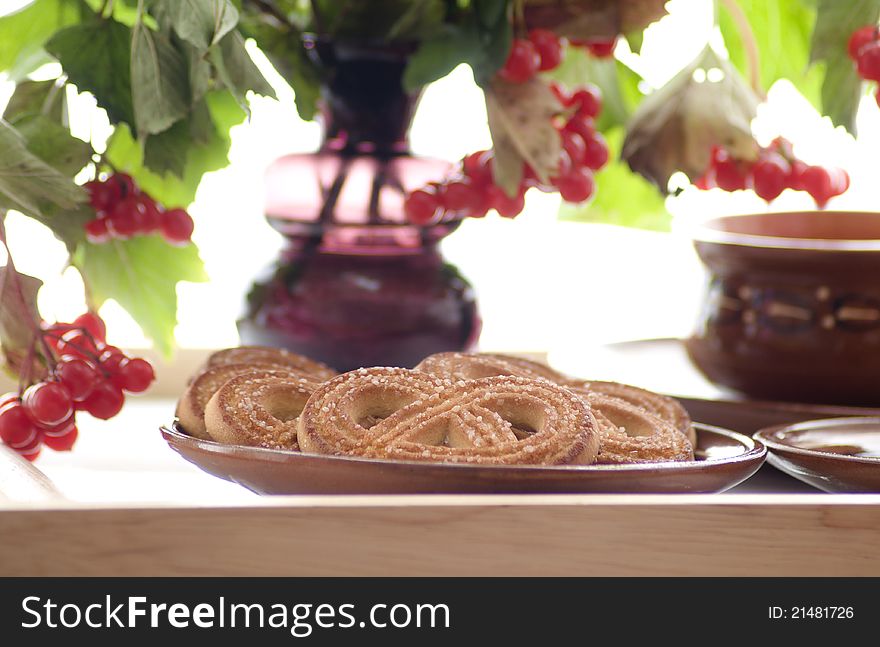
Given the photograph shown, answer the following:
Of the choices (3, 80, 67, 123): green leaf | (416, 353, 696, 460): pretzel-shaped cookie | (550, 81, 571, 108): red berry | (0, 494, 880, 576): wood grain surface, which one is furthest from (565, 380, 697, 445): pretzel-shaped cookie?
(3, 80, 67, 123): green leaf

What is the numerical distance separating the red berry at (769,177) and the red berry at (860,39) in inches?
4.0

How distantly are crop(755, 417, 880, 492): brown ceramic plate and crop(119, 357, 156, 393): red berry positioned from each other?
0.31m

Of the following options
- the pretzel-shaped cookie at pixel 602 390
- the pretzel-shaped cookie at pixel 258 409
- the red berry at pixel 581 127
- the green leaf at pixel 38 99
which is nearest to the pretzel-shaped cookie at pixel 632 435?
the pretzel-shaped cookie at pixel 602 390

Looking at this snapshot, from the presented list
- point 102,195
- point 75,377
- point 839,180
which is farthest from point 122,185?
point 839,180

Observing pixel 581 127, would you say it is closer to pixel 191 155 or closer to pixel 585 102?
pixel 585 102

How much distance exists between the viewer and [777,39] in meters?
0.83

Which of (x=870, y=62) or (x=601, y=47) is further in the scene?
(x=601, y=47)

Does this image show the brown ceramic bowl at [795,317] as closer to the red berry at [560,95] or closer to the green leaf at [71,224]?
the red berry at [560,95]

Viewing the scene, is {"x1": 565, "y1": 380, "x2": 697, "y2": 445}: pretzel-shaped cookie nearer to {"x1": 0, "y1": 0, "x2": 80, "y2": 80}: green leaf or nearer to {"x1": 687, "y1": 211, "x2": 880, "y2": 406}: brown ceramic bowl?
{"x1": 687, "y1": 211, "x2": 880, "y2": 406}: brown ceramic bowl

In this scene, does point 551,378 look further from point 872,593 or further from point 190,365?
point 190,365

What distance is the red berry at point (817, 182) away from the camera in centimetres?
74

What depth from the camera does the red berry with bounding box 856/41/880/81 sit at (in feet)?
2.00

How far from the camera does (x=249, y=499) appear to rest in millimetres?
404

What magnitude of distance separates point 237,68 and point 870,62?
328 mm
